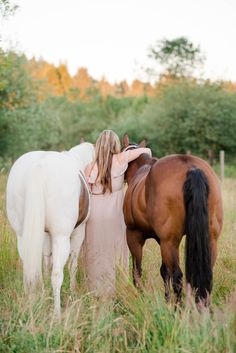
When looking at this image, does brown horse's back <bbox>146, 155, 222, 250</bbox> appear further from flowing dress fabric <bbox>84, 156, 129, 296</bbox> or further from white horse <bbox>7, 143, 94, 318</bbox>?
flowing dress fabric <bbox>84, 156, 129, 296</bbox>

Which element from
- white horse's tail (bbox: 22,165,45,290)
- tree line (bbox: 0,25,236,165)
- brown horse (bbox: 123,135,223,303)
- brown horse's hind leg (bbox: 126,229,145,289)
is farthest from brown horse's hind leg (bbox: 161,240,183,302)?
tree line (bbox: 0,25,236,165)

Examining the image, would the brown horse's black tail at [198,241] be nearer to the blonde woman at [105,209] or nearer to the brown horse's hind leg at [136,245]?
the brown horse's hind leg at [136,245]

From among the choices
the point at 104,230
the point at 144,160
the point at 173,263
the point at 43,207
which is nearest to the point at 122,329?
the point at 173,263

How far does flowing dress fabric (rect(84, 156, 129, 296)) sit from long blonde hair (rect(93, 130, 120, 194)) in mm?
87

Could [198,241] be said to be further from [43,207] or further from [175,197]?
[43,207]

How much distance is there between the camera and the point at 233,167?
32.8 m

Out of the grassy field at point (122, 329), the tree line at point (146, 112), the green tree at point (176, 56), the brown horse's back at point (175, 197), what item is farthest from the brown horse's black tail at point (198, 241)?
the green tree at point (176, 56)

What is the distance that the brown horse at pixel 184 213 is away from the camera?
4992 mm

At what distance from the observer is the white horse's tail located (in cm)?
508

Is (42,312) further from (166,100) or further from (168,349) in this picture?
(166,100)

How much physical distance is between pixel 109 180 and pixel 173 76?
38722 millimetres

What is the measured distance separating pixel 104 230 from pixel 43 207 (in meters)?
1.45

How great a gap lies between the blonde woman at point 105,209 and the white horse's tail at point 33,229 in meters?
1.28

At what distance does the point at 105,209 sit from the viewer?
252 inches
